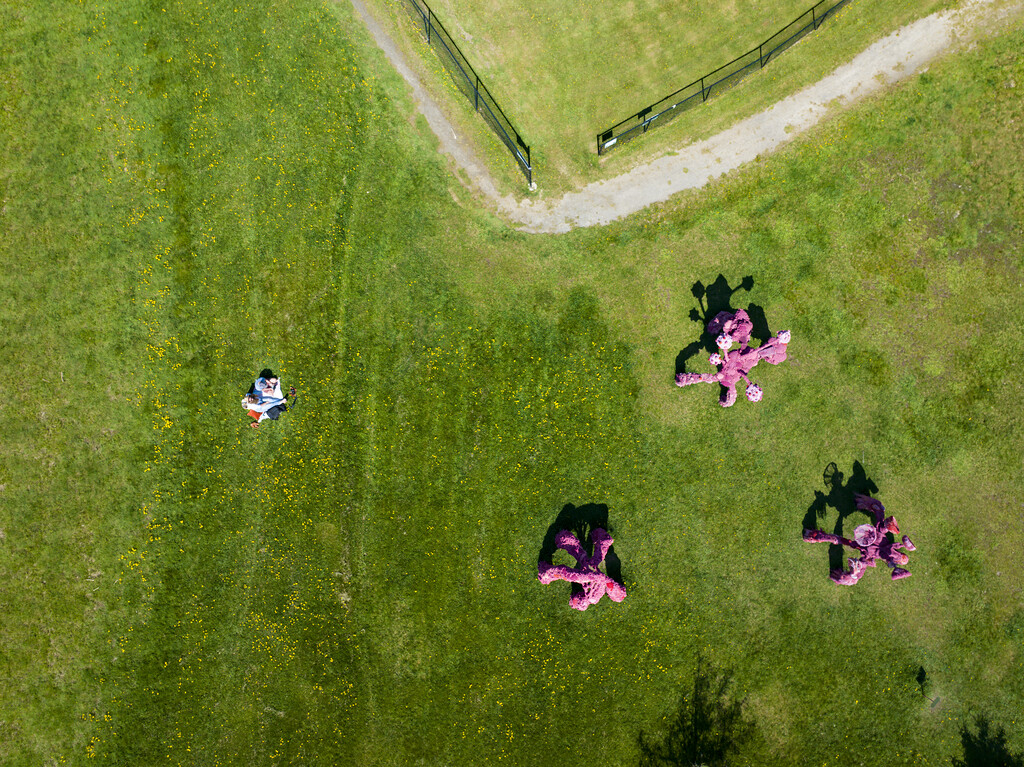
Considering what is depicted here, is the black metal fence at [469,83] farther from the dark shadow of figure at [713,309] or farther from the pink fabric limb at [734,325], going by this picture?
the pink fabric limb at [734,325]

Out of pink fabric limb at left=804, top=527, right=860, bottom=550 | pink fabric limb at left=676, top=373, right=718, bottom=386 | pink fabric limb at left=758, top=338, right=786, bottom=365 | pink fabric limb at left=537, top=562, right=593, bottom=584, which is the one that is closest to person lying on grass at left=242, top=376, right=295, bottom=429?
pink fabric limb at left=537, top=562, right=593, bottom=584

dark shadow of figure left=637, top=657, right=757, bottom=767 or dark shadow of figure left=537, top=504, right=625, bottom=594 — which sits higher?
dark shadow of figure left=537, top=504, right=625, bottom=594

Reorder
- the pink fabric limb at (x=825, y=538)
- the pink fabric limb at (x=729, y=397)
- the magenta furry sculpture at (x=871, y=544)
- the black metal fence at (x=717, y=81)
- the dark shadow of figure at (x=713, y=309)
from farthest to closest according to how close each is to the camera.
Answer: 1. the dark shadow of figure at (x=713, y=309)
2. the black metal fence at (x=717, y=81)
3. the pink fabric limb at (x=729, y=397)
4. the pink fabric limb at (x=825, y=538)
5. the magenta furry sculpture at (x=871, y=544)

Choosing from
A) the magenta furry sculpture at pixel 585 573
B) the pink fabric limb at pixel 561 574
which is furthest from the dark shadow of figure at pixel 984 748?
the pink fabric limb at pixel 561 574

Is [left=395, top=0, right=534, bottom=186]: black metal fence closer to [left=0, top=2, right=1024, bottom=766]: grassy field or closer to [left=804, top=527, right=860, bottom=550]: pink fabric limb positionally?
[left=0, top=2, right=1024, bottom=766]: grassy field

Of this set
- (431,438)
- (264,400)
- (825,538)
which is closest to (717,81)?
(431,438)

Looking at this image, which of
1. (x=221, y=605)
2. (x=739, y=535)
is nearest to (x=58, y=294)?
(x=221, y=605)

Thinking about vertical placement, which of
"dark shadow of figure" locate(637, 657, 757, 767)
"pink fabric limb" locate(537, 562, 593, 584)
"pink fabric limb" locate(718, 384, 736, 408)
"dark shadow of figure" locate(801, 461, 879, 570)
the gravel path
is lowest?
"dark shadow of figure" locate(637, 657, 757, 767)
